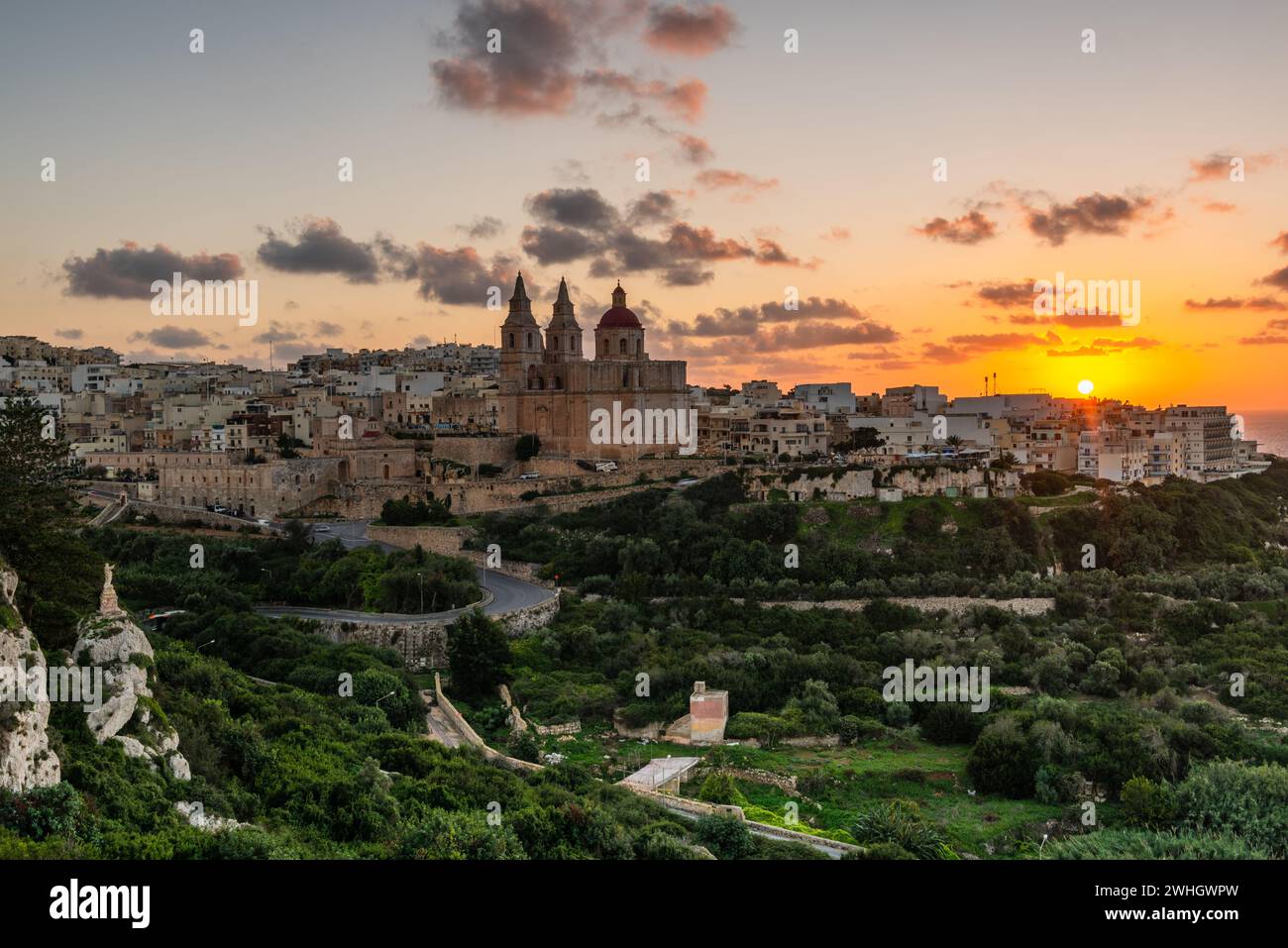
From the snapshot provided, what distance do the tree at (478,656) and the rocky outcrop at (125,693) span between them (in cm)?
1010

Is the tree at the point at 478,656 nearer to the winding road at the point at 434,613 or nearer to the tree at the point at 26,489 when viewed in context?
the winding road at the point at 434,613

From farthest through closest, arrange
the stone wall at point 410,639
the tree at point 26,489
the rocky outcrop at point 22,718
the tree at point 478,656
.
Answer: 1. the stone wall at point 410,639
2. the tree at point 478,656
3. the tree at point 26,489
4. the rocky outcrop at point 22,718

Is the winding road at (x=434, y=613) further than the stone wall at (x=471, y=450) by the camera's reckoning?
No

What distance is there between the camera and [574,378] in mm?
47750

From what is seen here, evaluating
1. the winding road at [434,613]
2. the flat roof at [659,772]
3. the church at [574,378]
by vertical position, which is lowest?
the flat roof at [659,772]

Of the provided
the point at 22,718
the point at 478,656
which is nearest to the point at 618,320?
the point at 478,656

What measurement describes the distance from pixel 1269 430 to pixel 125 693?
136m

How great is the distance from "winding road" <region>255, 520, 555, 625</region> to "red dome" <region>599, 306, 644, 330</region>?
675 inches

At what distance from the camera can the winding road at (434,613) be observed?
89.9 feet

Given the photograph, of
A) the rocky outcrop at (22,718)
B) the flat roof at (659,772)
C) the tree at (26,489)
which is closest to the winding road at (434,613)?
the tree at (26,489)

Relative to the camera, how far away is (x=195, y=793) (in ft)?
39.7
